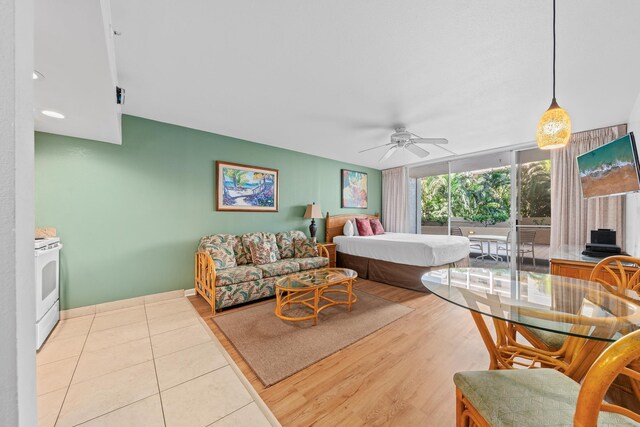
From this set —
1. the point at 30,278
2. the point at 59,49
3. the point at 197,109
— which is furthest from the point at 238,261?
the point at 30,278

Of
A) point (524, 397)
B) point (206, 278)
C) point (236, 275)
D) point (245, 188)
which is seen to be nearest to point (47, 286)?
point (206, 278)

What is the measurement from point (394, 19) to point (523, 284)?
2.06m

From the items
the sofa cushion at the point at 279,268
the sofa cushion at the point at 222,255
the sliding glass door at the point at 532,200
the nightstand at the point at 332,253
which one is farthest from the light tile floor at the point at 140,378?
the sliding glass door at the point at 532,200

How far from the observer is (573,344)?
4.24 feet

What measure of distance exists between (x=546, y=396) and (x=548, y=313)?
1.75 ft

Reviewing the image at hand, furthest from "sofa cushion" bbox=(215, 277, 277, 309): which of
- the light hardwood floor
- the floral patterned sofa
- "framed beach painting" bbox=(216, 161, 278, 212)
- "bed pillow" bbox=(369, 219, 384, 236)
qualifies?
"bed pillow" bbox=(369, 219, 384, 236)

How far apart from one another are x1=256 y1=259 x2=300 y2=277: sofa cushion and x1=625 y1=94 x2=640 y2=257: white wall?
12.7ft

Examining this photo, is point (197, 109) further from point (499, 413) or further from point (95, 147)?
point (499, 413)

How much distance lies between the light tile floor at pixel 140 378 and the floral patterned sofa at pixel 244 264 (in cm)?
45

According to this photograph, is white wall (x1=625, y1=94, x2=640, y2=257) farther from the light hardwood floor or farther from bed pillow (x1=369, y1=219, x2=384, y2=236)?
bed pillow (x1=369, y1=219, x2=384, y2=236)

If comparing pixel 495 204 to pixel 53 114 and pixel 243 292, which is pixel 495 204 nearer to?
pixel 243 292

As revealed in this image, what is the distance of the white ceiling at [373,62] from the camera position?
4.90 ft

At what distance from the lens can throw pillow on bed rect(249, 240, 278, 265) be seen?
3.50 metres

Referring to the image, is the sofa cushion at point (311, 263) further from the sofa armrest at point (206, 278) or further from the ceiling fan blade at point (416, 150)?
the ceiling fan blade at point (416, 150)
